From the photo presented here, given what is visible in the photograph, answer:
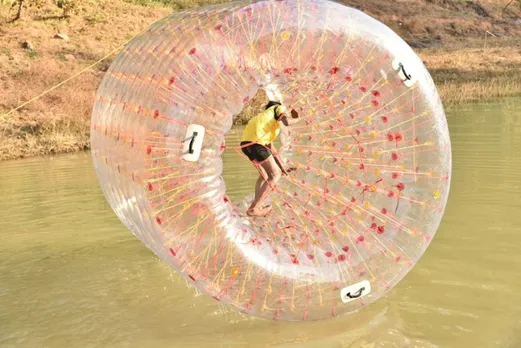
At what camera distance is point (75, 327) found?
466 cm

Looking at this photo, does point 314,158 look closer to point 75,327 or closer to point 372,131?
point 372,131

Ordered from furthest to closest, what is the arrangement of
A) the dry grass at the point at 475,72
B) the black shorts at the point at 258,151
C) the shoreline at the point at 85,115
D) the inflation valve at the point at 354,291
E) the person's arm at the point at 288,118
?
the dry grass at the point at 475,72
the shoreline at the point at 85,115
the black shorts at the point at 258,151
the person's arm at the point at 288,118
the inflation valve at the point at 354,291

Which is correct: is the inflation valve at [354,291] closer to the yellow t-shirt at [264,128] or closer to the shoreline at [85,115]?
the yellow t-shirt at [264,128]

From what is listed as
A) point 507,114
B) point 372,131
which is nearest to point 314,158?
point 372,131

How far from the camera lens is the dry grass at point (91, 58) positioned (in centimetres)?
1642

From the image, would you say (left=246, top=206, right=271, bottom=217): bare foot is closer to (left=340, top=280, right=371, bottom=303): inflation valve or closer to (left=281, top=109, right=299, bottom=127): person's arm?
(left=281, top=109, right=299, bottom=127): person's arm

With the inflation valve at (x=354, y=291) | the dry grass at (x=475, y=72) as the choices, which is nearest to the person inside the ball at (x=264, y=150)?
the inflation valve at (x=354, y=291)

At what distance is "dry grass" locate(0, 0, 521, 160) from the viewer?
53.9ft

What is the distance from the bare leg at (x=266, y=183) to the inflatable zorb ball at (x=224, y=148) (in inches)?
24.8

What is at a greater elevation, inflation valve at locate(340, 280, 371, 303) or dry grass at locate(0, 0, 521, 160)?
dry grass at locate(0, 0, 521, 160)

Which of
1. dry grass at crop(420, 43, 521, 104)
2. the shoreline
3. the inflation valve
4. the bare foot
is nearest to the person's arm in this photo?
the bare foot

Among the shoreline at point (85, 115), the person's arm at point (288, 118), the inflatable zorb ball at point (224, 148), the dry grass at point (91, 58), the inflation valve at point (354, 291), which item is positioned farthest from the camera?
the dry grass at point (91, 58)

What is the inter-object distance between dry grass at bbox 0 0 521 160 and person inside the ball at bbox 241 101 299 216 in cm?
968

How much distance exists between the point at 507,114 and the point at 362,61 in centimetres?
1148
